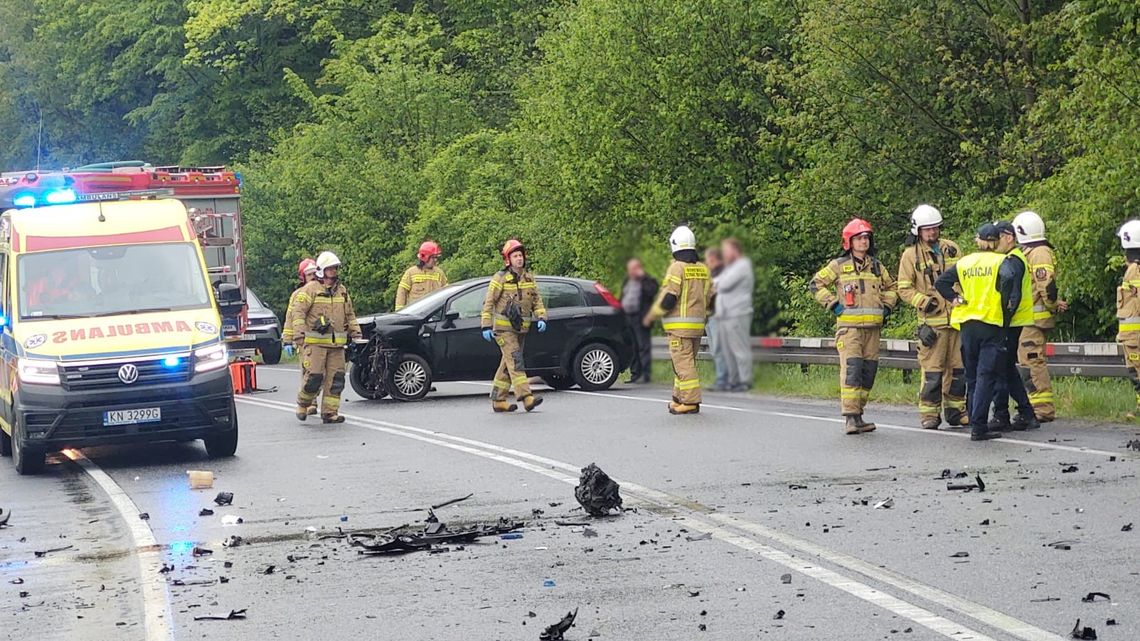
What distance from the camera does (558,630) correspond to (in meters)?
7.92

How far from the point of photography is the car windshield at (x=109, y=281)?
16.3 meters

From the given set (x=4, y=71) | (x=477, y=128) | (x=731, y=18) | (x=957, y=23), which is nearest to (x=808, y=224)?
(x=731, y=18)

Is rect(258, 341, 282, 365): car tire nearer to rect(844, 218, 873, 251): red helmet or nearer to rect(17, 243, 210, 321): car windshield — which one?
rect(17, 243, 210, 321): car windshield

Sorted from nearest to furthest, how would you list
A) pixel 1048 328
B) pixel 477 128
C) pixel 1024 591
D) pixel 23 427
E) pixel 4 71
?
pixel 1024 591
pixel 23 427
pixel 1048 328
pixel 477 128
pixel 4 71

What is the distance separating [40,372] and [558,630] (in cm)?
907

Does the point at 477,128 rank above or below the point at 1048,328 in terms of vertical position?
above

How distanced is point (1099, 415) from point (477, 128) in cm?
2646

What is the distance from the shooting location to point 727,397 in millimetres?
3982

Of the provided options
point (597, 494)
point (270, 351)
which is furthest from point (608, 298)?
point (270, 351)

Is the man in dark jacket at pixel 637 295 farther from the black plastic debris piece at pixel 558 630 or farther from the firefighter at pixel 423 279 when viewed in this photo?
the firefighter at pixel 423 279

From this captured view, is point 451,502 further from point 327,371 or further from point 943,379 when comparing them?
point 327,371

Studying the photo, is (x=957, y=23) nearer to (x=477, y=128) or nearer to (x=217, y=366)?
(x=217, y=366)

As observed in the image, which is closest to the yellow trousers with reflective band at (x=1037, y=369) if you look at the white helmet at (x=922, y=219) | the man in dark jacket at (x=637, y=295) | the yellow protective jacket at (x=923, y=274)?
→ the yellow protective jacket at (x=923, y=274)

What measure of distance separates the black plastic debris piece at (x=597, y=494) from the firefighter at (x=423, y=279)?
13.4 metres
